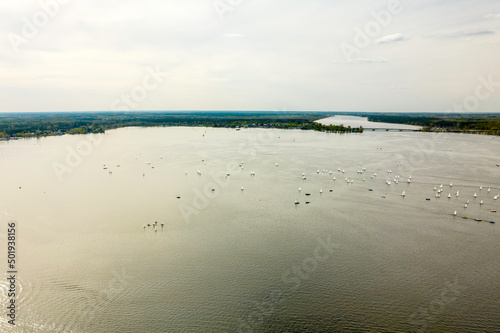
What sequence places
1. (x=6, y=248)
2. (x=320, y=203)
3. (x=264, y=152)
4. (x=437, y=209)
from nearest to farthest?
(x=6, y=248) → (x=437, y=209) → (x=320, y=203) → (x=264, y=152)

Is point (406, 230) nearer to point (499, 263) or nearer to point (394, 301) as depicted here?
point (499, 263)

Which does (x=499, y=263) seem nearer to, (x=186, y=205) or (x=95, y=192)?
(x=186, y=205)

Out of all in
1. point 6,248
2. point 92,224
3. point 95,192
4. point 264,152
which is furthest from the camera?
point 264,152

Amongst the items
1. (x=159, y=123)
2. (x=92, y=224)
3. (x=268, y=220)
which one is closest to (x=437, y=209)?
(x=268, y=220)

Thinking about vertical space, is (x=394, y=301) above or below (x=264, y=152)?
below

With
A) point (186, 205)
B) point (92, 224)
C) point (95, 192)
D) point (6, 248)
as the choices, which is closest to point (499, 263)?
point (186, 205)

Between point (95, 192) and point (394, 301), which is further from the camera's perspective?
point (95, 192)

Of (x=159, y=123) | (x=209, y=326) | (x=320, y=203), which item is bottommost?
(x=209, y=326)
